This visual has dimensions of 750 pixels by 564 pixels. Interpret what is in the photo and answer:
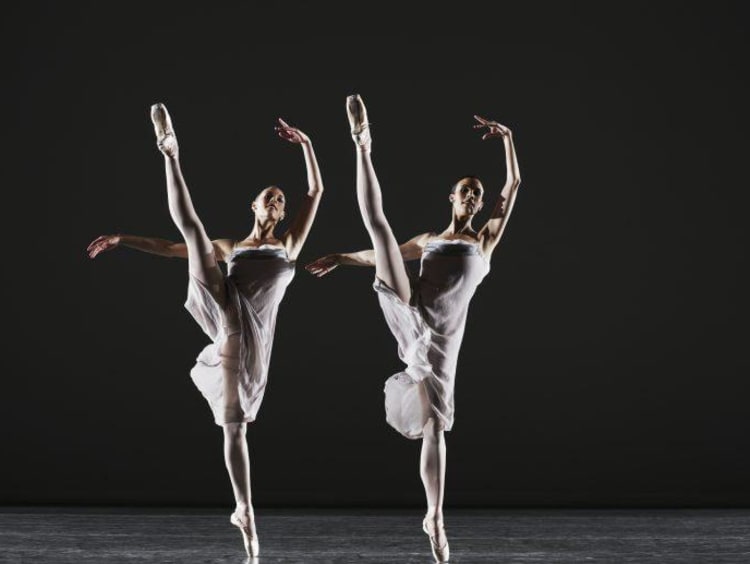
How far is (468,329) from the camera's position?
580 cm

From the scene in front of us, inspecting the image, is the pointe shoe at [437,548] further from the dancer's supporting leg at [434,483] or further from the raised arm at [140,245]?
the raised arm at [140,245]

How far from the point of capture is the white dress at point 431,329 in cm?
372

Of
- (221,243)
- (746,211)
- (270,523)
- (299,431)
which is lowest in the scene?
(270,523)

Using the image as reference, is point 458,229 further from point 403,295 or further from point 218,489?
point 218,489

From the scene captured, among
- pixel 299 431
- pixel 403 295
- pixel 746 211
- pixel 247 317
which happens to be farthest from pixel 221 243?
pixel 746 211

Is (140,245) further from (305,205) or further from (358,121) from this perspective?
(358,121)

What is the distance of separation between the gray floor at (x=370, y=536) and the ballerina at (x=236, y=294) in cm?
35

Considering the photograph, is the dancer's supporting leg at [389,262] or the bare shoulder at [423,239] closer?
the dancer's supporting leg at [389,262]

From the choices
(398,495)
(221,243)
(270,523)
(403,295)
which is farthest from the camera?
(398,495)

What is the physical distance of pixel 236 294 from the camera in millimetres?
3877

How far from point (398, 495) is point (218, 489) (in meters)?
1.02

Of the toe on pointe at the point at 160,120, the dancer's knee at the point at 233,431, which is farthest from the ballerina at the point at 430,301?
the toe on pointe at the point at 160,120

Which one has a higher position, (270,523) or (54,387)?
(54,387)

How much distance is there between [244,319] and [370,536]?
3.77 ft
